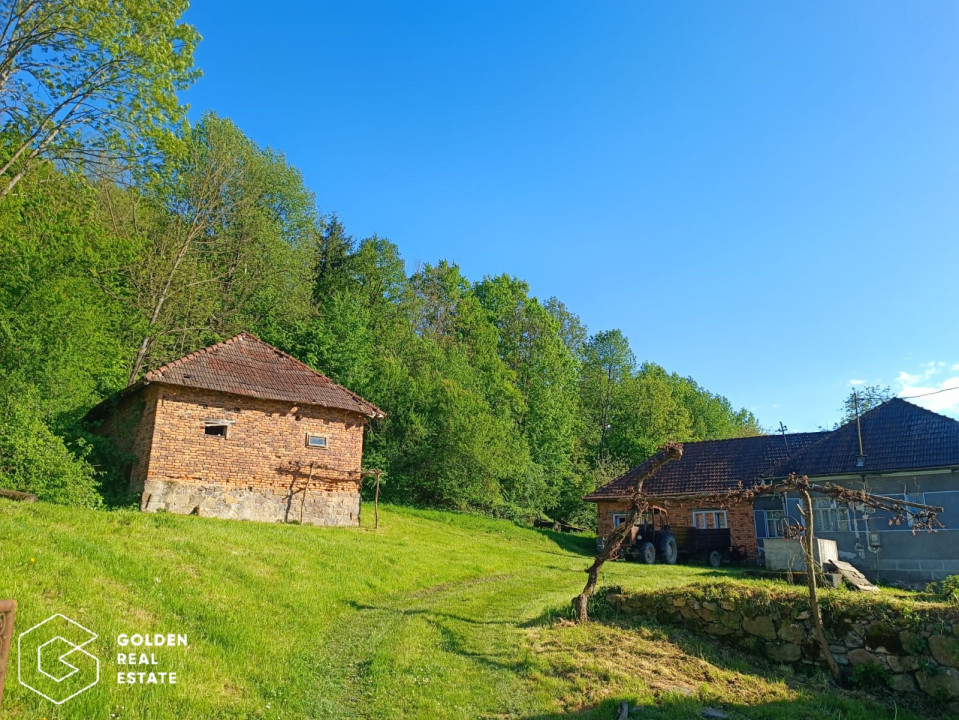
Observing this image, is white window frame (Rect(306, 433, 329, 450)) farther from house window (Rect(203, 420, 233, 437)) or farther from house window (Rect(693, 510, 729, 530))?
house window (Rect(693, 510, 729, 530))

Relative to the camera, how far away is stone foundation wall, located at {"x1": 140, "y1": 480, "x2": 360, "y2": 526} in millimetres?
18266

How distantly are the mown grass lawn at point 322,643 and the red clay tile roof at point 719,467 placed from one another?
1604 cm

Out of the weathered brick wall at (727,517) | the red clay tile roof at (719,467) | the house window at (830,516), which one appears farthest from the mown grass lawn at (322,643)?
the red clay tile roof at (719,467)

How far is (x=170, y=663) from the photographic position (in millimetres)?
6500

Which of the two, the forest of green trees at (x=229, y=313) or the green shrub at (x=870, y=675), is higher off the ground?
the forest of green trees at (x=229, y=313)

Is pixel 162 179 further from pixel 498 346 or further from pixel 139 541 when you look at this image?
pixel 498 346

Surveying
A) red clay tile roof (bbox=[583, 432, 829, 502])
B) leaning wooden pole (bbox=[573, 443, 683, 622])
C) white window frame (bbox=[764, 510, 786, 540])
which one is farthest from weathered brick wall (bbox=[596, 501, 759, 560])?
leaning wooden pole (bbox=[573, 443, 683, 622])

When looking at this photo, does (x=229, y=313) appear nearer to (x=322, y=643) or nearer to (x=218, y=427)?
(x=218, y=427)

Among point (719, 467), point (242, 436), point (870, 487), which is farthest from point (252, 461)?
point (870, 487)

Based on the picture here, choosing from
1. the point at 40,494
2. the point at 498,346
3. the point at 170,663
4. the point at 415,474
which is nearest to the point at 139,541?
the point at 170,663

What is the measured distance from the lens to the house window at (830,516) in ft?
66.0

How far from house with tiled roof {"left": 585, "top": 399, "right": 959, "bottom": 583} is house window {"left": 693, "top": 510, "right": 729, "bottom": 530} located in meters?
0.04

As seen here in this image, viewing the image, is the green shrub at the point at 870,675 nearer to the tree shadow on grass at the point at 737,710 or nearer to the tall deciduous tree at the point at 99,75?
the tree shadow on grass at the point at 737,710

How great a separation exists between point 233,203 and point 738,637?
30.0 metres
